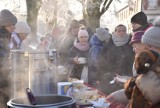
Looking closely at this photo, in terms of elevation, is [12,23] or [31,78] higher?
[12,23]

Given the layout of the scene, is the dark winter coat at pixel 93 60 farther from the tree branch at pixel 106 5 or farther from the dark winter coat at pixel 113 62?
the tree branch at pixel 106 5

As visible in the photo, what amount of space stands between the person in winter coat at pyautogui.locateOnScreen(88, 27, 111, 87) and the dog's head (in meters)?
2.64

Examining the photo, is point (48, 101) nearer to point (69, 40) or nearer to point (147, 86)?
point (147, 86)

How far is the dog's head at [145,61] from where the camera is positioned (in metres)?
1.82

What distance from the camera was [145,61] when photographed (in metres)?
1.82

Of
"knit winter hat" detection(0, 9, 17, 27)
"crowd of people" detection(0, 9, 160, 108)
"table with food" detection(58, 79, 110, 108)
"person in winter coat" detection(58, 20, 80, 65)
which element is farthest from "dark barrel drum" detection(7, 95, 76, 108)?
"person in winter coat" detection(58, 20, 80, 65)

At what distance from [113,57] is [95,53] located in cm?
50

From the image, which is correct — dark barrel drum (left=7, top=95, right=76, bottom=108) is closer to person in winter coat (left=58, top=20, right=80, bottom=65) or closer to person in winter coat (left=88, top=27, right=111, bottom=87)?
person in winter coat (left=88, top=27, right=111, bottom=87)

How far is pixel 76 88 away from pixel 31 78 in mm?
639

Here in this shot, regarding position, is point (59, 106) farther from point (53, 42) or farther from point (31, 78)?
point (53, 42)

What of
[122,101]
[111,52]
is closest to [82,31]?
[111,52]

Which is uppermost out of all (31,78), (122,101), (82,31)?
(82,31)

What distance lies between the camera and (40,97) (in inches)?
86.4

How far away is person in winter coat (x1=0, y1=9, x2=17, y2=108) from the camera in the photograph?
10.9 feet
